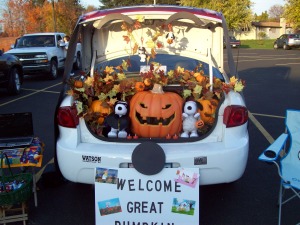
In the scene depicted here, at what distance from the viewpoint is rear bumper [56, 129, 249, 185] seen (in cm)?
323

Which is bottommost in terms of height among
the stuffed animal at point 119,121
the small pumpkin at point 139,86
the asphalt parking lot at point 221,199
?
the asphalt parking lot at point 221,199

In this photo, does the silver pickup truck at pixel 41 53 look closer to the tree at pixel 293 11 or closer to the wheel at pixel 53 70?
the wheel at pixel 53 70

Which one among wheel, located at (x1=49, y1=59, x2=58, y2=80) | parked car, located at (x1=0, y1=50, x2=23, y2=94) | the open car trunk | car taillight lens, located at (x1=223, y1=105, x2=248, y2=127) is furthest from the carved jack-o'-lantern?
wheel, located at (x1=49, y1=59, x2=58, y2=80)

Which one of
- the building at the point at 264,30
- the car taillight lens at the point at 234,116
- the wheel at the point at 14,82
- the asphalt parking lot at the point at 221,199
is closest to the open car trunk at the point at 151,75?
the car taillight lens at the point at 234,116

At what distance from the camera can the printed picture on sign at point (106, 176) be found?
10.3ft

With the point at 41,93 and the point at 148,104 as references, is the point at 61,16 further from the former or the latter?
the point at 148,104

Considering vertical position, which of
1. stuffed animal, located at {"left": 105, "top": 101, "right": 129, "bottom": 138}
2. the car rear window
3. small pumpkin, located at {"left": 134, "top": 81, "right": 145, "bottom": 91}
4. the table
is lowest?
the table

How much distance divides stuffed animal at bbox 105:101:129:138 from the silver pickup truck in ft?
32.3

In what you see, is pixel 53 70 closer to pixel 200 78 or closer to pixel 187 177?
pixel 200 78

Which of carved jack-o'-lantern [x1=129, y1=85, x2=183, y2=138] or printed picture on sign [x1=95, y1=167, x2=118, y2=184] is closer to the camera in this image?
printed picture on sign [x1=95, y1=167, x2=118, y2=184]

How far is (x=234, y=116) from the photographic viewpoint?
3.45 m

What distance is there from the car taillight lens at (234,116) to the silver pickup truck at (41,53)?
1044 centimetres

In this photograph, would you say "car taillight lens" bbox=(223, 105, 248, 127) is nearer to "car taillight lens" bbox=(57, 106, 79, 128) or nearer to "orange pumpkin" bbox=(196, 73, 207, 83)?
"orange pumpkin" bbox=(196, 73, 207, 83)

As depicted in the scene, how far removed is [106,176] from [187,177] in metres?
0.66
